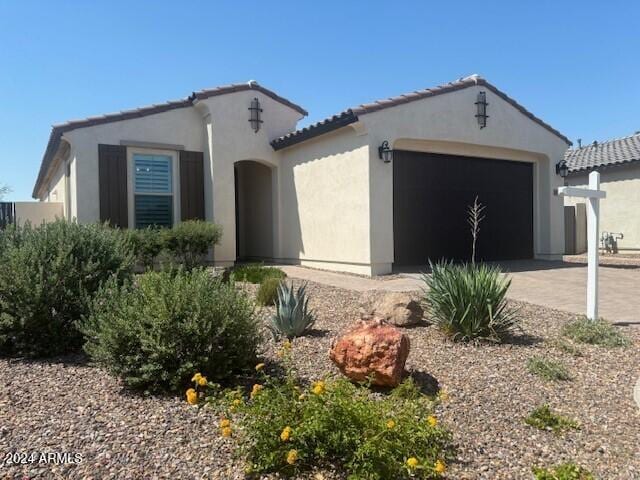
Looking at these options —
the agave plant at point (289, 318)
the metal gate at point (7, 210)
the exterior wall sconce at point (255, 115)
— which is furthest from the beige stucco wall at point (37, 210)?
the agave plant at point (289, 318)

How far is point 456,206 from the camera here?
12.8 metres

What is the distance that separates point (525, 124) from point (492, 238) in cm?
327

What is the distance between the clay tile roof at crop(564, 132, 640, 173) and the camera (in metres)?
18.2

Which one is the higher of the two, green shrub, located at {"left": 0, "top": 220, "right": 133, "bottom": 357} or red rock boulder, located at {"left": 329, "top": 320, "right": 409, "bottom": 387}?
green shrub, located at {"left": 0, "top": 220, "right": 133, "bottom": 357}

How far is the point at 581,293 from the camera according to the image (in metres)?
8.83

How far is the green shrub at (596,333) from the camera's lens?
18.9 ft

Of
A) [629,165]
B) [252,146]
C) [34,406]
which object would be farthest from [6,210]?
[629,165]

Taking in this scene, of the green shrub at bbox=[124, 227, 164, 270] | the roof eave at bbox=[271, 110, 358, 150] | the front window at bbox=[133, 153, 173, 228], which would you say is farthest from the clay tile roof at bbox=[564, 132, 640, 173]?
the green shrub at bbox=[124, 227, 164, 270]

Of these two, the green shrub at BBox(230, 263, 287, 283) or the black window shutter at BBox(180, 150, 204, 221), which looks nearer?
the green shrub at BBox(230, 263, 287, 283)

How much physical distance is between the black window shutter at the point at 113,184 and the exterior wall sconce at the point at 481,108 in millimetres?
8695

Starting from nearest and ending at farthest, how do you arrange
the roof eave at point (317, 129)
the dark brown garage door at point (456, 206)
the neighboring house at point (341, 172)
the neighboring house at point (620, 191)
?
1. the roof eave at point (317, 129)
2. the neighboring house at point (341, 172)
3. the dark brown garage door at point (456, 206)
4. the neighboring house at point (620, 191)

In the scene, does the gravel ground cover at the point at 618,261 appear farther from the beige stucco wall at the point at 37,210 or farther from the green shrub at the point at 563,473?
the beige stucco wall at the point at 37,210

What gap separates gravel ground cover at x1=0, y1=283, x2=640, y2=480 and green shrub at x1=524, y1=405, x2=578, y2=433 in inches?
2.8

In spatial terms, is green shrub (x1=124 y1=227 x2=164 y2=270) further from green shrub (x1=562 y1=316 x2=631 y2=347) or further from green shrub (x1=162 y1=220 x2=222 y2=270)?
green shrub (x1=562 y1=316 x2=631 y2=347)
